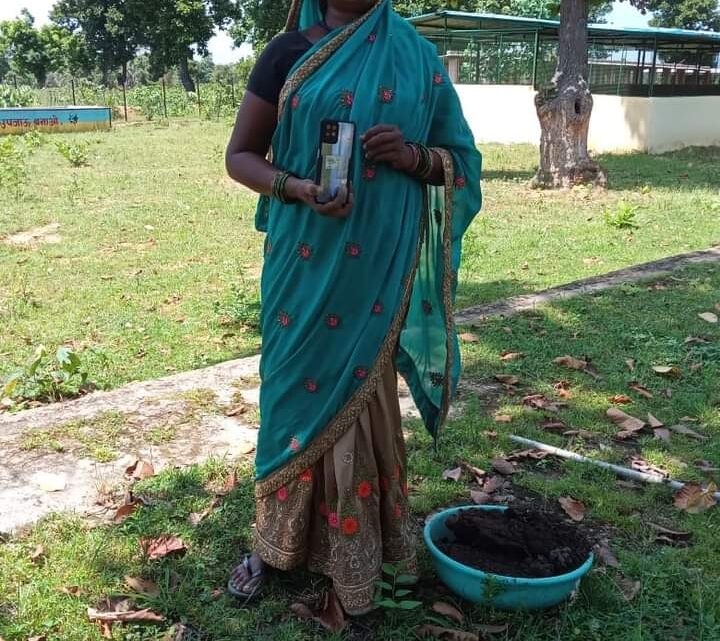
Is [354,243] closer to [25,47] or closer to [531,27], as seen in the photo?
[531,27]

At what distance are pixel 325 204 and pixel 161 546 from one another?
148 centimetres

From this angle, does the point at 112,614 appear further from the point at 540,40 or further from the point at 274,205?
the point at 540,40

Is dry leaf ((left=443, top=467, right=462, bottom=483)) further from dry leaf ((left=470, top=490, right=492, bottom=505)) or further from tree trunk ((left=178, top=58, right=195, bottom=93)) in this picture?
tree trunk ((left=178, top=58, right=195, bottom=93))

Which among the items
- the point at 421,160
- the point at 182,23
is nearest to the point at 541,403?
the point at 421,160

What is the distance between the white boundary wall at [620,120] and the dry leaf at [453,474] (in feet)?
44.2

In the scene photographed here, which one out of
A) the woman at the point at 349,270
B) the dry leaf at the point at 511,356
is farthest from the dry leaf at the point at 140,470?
the dry leaf at the point at 511,356

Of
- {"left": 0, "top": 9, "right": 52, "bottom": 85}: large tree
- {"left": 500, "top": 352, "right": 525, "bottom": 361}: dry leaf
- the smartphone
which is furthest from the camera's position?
{"left": 0, "top": 9, "right": 52, "bottom": 85}: large tree

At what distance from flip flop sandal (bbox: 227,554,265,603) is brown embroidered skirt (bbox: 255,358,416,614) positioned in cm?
7

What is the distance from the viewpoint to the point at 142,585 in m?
2.60

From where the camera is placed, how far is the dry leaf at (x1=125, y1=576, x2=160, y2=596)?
258cm

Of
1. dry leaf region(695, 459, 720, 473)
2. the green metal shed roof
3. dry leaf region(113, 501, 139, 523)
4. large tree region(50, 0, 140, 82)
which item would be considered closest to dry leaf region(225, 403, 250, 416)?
dry leaf region(113, 501, 139, 523)

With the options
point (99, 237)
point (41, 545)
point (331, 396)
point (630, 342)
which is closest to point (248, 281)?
point (99, 237)

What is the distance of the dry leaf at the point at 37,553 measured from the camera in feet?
8.94

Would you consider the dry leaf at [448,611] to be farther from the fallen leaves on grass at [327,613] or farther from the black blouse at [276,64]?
the black blouse at [276,64]
